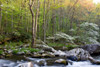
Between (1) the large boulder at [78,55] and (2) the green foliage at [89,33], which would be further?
(2) the green foliage at [89,33]

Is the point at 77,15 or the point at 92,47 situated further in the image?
the point at 77,15

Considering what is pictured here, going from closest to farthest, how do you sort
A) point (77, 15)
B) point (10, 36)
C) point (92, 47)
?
point (92, 47) → point (10, 36) → point (77, 15)

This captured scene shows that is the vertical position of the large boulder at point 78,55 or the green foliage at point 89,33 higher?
the green foliage at point 89,33

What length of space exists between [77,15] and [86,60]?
1970cm

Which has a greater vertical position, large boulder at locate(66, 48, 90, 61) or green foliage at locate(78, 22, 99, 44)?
green foliage at locate(78, 22, 99, 44)

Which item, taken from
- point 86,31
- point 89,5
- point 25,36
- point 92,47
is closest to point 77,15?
point 89,5

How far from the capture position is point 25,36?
16125 mm

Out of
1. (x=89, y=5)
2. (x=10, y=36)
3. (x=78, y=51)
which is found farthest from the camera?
(x=89, y=5)

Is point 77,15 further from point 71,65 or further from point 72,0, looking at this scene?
point 71,65

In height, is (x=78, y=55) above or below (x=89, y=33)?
below

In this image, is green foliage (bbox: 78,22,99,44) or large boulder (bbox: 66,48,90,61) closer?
large boulder (bbox: 66,48,90,61)

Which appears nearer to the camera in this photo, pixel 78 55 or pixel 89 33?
pixel 78 55

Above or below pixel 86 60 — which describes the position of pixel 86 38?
above

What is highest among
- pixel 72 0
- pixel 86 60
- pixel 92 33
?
pixel 72 0
